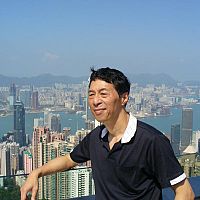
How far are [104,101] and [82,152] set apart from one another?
27cm

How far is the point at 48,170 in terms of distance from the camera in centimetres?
105

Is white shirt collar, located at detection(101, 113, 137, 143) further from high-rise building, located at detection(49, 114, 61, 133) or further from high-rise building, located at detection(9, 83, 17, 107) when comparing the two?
high-rise building, located at detection(9, 83, 17, 107)

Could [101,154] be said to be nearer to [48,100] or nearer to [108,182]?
[108,182]

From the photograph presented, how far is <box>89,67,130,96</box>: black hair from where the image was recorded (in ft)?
2.82

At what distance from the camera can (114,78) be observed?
0.86 meters

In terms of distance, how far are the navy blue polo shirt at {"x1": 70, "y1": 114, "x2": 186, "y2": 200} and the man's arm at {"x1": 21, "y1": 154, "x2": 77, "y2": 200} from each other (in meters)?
0.19

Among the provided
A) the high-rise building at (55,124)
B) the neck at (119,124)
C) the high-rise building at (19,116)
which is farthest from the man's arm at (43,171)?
the high-rise building at (19,116)

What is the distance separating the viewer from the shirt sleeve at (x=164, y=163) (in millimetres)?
817

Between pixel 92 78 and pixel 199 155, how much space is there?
4.88ft

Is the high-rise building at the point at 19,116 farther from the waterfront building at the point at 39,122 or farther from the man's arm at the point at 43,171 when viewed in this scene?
the man's arm at the point at 43,171

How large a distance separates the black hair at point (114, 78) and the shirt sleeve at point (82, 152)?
8.8 inches

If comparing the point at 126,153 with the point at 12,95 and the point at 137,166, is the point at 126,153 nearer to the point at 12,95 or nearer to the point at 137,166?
the point at 137,166

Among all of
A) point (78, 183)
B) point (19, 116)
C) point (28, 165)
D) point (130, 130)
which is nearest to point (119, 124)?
point (130, 130)

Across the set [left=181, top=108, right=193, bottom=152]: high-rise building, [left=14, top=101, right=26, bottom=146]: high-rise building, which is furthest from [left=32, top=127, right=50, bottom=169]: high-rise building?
[left=14, top=101, right=26, bottom=146]: high-rise building
